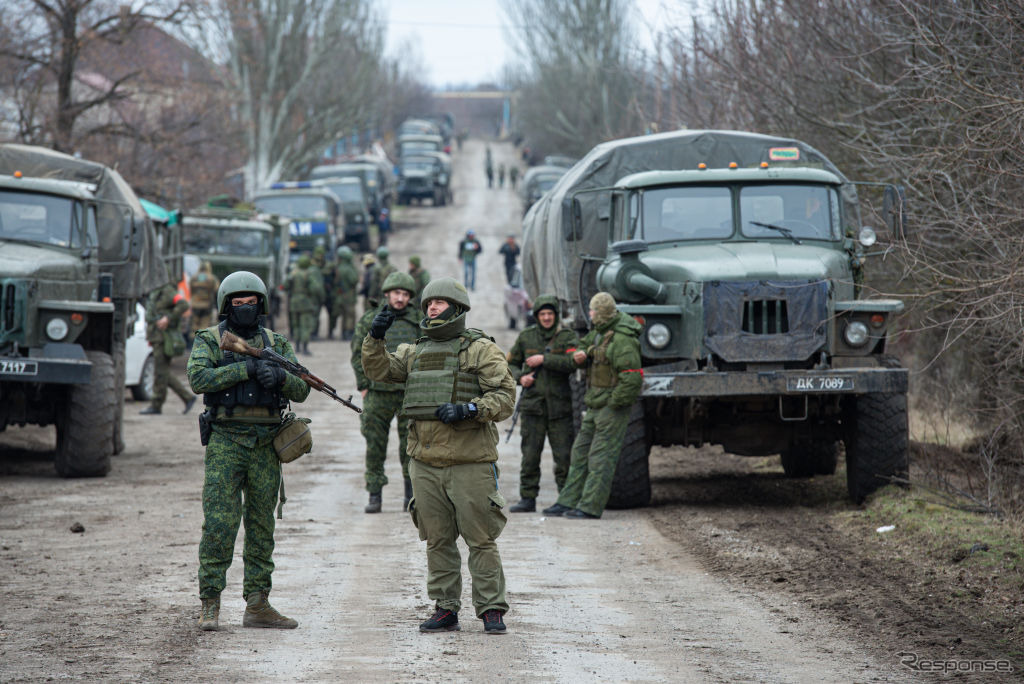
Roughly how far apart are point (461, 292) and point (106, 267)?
8.37m

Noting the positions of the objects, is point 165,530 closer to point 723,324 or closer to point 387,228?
point 723,324

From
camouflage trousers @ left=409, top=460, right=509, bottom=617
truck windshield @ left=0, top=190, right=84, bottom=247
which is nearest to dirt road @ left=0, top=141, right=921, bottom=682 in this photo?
camouflage trousers @ left=409, top=460, right=509, bottom=617

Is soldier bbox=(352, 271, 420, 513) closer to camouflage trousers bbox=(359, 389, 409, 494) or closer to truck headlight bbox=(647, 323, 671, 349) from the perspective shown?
camouflage trousers bbox=(359, 389, 409, 494)

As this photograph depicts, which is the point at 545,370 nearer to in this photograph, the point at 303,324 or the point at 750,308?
the point at 750,308

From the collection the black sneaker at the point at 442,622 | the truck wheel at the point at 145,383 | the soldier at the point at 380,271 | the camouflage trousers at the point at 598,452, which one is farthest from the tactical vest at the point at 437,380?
the soldier at the point at 380,271

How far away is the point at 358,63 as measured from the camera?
5919 centimetres

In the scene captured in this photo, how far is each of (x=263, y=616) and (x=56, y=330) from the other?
6.23 metres

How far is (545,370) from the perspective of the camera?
11086mm

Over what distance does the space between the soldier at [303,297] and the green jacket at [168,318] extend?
7155 mm

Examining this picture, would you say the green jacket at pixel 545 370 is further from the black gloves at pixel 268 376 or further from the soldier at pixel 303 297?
the soldier at pixel 303 297

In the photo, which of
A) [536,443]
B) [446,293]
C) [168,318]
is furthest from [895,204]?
[168,318]

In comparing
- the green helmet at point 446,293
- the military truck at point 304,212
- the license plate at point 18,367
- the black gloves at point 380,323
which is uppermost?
the military truck at point 304,212

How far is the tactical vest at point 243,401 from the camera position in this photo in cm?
690

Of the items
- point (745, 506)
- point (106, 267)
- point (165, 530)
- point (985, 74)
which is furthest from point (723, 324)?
point (106, 267)
